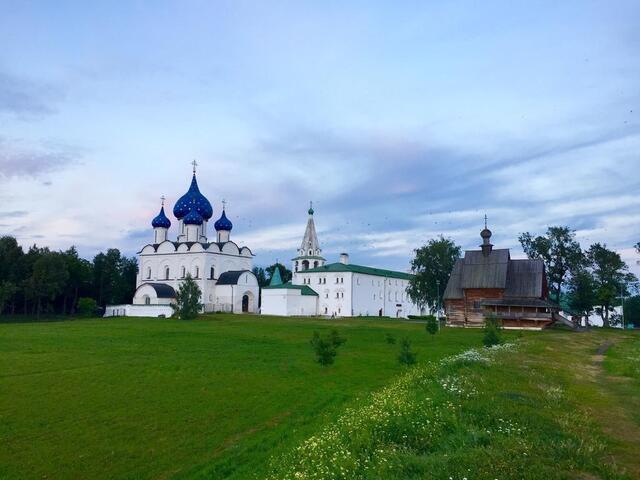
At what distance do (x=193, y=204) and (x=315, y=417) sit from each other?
59896mm

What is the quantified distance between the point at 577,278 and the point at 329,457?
48748 mm

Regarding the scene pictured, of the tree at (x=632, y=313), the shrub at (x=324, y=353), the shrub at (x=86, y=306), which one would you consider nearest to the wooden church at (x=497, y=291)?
the shrub at (x=324, y=353)

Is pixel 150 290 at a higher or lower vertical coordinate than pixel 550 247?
lower

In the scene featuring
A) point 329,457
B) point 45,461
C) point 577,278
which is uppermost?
point 577,278

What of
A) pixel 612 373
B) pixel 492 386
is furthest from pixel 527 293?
pixel 492 386

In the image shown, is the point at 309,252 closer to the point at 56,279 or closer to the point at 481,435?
the point at 56,279

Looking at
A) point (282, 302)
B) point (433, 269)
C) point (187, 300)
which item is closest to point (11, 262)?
point (187, 300)

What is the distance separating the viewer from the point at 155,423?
11648 millimetres

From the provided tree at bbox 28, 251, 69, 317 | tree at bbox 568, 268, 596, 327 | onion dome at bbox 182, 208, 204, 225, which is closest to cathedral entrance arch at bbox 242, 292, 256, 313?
onion dome at bbox 182, 208, 204, 225

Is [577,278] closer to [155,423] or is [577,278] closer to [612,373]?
[612,373]

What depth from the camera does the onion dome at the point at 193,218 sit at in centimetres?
6781

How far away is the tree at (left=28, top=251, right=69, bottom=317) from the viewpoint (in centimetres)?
5738

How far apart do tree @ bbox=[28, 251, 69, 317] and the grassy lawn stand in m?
36.4

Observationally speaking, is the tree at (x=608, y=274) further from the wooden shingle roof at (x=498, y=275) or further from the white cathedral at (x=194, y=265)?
the white cathedral at (x=194, y=265)
